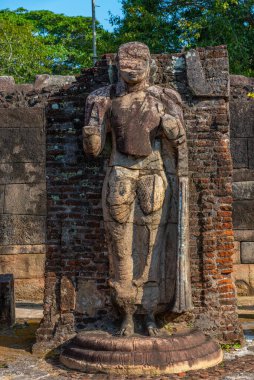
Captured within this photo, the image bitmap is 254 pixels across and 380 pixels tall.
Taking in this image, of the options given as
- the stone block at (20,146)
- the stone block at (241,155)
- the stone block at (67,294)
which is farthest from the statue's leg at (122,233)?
the stone block at (241,155)

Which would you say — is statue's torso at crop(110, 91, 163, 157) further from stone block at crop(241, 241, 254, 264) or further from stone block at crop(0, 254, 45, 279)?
stone block at crop(241, 241, 254, 264)

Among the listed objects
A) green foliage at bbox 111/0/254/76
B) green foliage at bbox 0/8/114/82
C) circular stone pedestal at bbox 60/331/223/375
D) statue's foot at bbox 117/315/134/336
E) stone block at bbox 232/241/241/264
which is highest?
green foliage at bbox 0/8/114/82

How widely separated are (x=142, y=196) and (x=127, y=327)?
123cm

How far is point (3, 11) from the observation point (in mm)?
32969

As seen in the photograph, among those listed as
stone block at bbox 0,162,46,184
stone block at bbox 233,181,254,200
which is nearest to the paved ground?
stone block at bbox 233,181,254,200

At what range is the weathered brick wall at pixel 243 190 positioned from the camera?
11.4 m

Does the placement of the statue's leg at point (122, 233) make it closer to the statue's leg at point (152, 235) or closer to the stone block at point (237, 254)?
the statue's leg at point (152, 235)

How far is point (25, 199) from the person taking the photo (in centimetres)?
1141

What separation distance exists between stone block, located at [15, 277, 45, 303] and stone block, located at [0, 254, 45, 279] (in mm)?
95

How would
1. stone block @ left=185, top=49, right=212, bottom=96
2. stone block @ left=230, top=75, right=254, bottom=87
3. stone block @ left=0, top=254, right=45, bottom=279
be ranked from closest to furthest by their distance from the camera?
stone block @ left=185, top=49, right=212, bottom=96 → stone block @ left=0, top=254, right=45, bottom=279 → stone block @ left=230, top=75, right=254, bottom=87

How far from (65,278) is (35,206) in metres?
4.61

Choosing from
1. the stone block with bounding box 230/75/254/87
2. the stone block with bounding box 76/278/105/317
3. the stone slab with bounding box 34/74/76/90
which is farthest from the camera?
the stone slab with bounding box 34/74/76/90

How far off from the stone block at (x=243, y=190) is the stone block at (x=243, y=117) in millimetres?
840

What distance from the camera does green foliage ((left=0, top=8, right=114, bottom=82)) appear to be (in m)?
24.6
